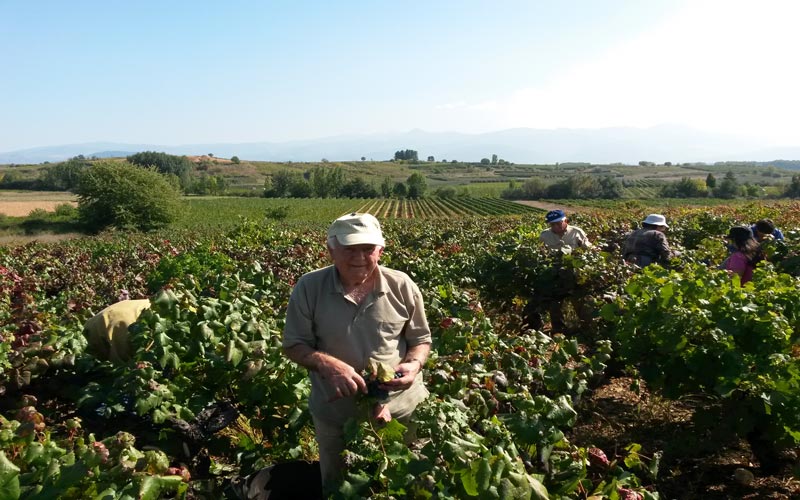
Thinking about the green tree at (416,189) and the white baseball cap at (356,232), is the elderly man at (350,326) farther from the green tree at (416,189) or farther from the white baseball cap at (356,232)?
the green tree at (416,189)

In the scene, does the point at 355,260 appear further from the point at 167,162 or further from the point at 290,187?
the point at 167,162

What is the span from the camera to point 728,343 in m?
3.22

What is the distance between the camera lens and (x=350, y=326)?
248cm

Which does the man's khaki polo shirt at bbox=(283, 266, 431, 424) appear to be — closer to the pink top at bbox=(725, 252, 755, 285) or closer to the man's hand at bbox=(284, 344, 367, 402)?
the man's hand at bbox=(284, 344, 367, 402)

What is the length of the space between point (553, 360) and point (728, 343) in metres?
1.14

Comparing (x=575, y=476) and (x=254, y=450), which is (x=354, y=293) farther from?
(x=254, y=450)

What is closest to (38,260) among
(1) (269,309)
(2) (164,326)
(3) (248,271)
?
(3) (248,271)

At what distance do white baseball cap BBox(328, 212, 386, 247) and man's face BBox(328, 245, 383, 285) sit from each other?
0.05m

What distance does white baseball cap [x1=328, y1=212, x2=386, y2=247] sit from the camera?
2301 millimetres

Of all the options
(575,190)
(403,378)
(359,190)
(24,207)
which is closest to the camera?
(403,378)

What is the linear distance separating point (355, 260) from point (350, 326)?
1.09 feet

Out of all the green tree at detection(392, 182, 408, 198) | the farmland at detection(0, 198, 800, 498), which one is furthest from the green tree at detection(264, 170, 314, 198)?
the farmland at detection(0, 198, 800, 498)

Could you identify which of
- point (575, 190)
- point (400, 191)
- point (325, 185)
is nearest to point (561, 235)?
point (575, 190)

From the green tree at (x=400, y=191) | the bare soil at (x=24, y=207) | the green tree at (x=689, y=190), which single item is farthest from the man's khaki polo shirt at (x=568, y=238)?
the green tree at (x=400, y=191)
